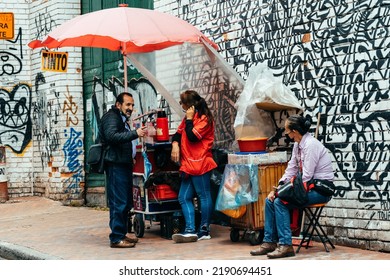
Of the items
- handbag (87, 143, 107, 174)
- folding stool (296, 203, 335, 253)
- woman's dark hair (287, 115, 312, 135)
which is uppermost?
woman's dark hair (287, 115, 312, 135)

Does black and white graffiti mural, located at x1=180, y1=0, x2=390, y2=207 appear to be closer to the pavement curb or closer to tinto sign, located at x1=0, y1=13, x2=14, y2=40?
the pavement curb

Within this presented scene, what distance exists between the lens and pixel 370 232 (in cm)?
813

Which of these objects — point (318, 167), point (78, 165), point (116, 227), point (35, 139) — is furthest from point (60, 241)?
point (35, 139)

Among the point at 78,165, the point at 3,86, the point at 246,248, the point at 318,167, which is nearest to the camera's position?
the point at 318,167

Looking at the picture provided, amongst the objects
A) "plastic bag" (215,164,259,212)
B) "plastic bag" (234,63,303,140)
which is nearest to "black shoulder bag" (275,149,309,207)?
"plastic bag" (215,164,259,212)

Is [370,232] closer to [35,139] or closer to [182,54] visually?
[182,54]

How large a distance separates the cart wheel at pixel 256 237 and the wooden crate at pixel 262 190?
115 millimetres

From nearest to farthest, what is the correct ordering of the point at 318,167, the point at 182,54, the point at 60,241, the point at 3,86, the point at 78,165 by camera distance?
the point at 318,167 → the point at 60,241 → the point at 182,54 → the point at 78,165 → the point at 3,86

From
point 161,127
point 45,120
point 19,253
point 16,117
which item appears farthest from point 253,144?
point 16,117

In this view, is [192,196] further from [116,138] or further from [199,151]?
[116,138]

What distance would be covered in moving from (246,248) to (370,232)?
4.48 feet

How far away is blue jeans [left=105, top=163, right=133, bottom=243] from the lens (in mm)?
8922

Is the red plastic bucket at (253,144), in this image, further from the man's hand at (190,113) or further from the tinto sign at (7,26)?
the tinto sign at (7,26)

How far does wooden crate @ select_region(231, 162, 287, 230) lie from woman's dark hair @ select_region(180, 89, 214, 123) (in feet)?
3.32
